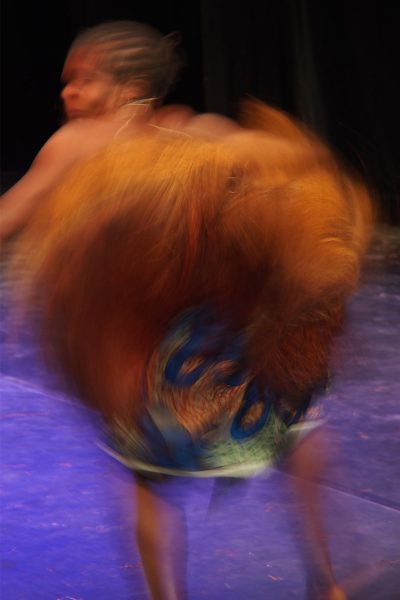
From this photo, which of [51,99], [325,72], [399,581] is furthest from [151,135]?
[51,99]

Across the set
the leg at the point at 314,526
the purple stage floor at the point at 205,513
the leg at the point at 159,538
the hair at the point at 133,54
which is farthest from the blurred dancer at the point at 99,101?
the leg at the point at 314,526

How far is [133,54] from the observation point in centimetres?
166

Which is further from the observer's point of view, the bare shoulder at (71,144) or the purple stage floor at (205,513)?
the purple stage floor at (205,513)

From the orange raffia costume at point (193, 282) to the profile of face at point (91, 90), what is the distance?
14 cm

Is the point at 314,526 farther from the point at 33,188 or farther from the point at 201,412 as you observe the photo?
the point at 33,188

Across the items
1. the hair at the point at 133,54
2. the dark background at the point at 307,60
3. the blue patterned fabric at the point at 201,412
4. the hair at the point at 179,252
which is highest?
the hair at the point at 133,54

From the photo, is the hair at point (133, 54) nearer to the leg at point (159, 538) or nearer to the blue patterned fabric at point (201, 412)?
the blue patterned fabric at point (201, 412)

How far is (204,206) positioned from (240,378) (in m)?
0.25

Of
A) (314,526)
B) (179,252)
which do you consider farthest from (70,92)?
(314,526)

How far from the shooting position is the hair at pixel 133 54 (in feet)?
5.42

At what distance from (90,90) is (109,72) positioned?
4 centimetres

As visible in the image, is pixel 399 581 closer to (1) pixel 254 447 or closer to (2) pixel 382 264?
(1) pixel 254 447

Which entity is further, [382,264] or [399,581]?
[382,264]

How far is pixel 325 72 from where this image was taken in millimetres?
6520
